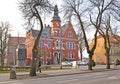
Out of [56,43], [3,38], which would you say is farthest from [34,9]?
[56,43]

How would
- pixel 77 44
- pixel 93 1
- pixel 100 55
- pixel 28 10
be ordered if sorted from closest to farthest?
pixel 28 10
pixel 93 1
pixel 77 44
pixel 100 55

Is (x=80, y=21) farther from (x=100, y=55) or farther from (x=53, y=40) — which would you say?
(x=100, y=55)

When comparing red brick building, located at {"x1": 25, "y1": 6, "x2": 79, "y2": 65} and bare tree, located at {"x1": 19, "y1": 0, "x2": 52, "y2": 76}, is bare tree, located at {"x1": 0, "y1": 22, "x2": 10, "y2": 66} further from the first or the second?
bare tree, located at {"x1": 19, "y1": 0, "x2": 52, "y2": 76}

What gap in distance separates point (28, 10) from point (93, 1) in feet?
41.0

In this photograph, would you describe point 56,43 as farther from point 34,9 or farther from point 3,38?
point 34,9

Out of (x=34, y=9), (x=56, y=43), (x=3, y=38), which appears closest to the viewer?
(x=34, y=9)

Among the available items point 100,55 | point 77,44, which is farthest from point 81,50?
point 100,55

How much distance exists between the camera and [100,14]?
3831 cm

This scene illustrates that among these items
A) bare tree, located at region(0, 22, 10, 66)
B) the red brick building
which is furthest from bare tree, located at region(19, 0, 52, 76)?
the red brick building

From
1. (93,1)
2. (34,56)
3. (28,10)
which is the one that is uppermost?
(93,1)

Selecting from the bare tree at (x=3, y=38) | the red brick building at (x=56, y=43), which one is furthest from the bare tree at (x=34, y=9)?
the red brick building at (x=56, y=43)

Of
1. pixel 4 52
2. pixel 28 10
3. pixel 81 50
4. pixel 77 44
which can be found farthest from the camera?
pixel 77 44

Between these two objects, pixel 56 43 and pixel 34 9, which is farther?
pixel 56 43

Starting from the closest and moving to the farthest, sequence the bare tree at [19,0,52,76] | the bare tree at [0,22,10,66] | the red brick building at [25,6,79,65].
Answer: the bare tree at [19,0,52,76] < the bare tree at [0,22,10,66] < the red brick building at [25,6,79,65]
